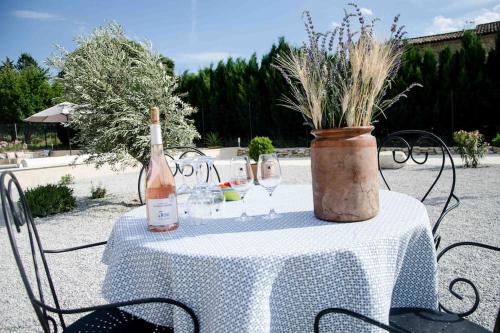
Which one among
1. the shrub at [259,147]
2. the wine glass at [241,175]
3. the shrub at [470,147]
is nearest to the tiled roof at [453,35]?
the shrub at [470,147]

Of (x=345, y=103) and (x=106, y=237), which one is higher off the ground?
(x=345, y=103)

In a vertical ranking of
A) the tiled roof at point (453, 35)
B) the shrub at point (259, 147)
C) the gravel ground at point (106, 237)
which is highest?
the tiled roof at point (453, 35)

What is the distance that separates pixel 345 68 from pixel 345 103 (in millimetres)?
120

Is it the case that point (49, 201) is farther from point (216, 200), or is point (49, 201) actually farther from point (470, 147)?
point (470, 147)

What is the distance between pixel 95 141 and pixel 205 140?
11.8 m

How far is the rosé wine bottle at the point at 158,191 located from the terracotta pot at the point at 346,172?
55 centimetres

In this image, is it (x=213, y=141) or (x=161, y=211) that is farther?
(x=213, y=141)

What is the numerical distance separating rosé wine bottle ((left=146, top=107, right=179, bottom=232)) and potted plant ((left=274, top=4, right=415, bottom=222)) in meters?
0.53

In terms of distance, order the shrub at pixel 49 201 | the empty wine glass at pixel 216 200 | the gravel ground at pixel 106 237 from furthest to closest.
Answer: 1. the shrub at pixel 49 201
2. the gravel ground at pixel 106 237
3. the empty wine glass at pixel 216 200

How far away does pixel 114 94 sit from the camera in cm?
606

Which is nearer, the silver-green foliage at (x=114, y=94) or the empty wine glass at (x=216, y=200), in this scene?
the empty wine glass at (x=216, y=200)

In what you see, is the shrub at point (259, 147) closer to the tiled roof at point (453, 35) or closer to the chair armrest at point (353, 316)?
the chair armrest at point (353, 316)

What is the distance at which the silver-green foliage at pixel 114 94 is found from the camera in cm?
602

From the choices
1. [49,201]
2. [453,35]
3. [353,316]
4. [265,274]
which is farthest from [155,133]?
[453,35]
